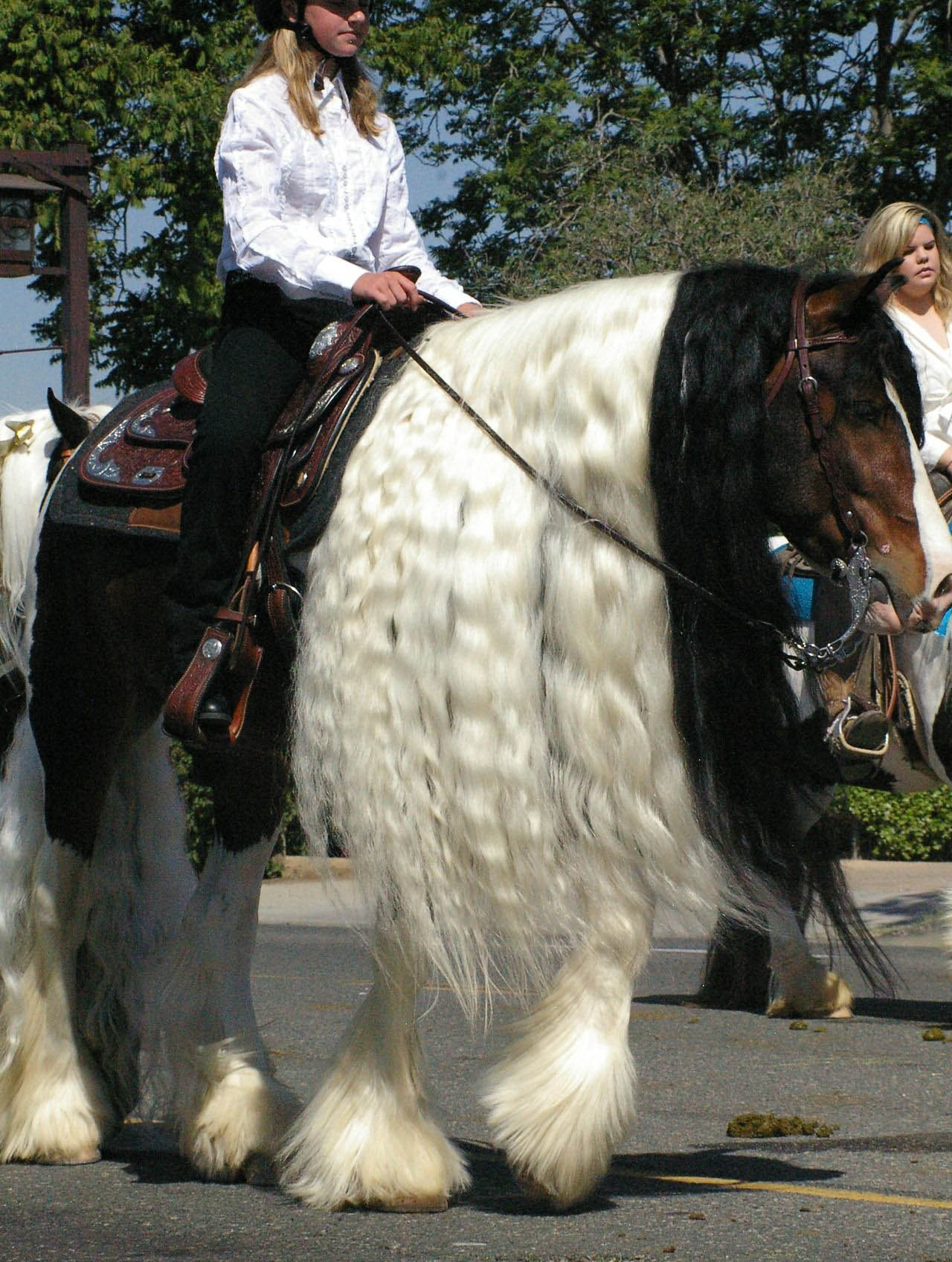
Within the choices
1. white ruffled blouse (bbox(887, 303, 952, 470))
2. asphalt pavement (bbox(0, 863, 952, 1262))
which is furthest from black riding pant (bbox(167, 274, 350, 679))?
white ruffled blouse (bbox(887, 303, 952, 470))

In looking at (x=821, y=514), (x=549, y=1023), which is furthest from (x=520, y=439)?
(x=549, y=1023)

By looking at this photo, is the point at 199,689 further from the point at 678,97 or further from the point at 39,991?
the point at 678,97

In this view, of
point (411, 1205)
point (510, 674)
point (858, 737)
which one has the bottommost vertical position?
point (411, 1205)

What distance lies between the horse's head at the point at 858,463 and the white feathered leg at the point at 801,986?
3.88 m

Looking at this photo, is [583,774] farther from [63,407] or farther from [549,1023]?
[63,407]

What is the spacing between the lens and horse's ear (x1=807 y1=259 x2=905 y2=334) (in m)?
3.91

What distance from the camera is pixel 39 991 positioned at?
5.09 m

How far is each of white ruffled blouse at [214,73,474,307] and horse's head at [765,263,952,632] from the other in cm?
113

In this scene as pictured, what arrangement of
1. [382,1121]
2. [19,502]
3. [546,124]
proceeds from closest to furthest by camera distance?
[382,1121], [19,502], [546,124]

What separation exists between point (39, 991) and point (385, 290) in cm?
210

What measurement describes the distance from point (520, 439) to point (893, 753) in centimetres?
354

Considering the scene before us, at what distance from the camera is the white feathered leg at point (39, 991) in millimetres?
4871

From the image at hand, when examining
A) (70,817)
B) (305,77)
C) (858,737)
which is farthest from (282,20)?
(858,737)

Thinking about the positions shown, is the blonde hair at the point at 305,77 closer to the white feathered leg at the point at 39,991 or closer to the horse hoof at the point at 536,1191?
the white feathered leg at the point at 39,991
